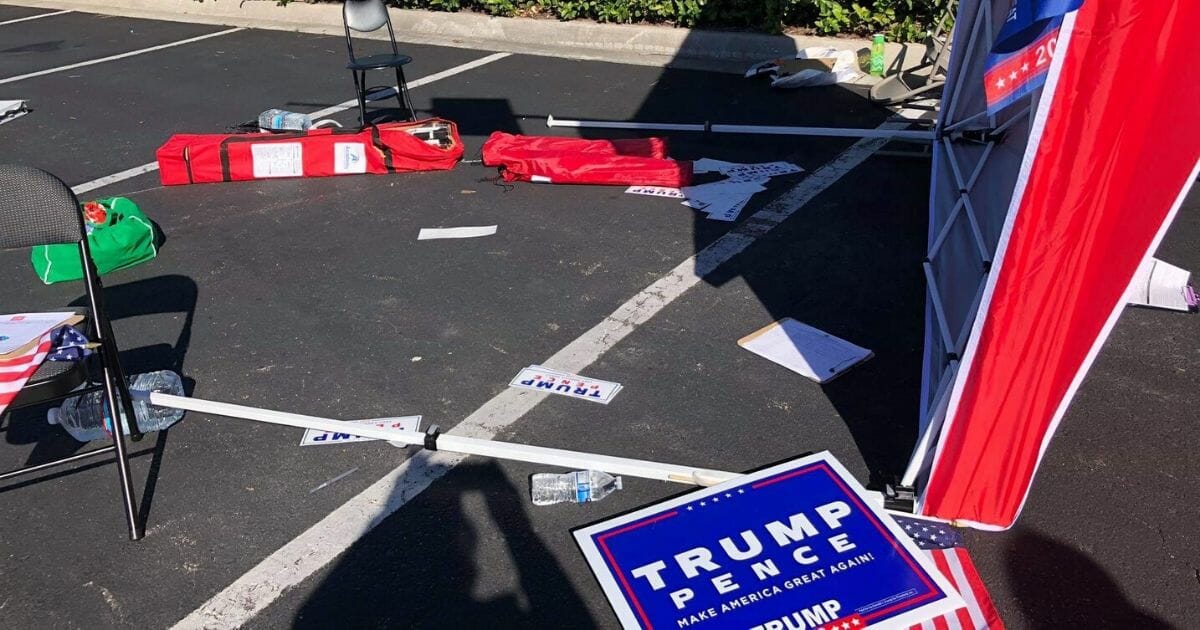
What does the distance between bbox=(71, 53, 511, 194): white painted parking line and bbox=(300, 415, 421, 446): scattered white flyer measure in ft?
14.9

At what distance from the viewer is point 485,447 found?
3.72 meters

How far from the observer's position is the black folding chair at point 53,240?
3.40 m

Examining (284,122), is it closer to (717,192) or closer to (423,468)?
(717,192)

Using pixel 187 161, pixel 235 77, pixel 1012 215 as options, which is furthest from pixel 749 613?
pixel 235 77

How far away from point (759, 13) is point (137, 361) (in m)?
8.43

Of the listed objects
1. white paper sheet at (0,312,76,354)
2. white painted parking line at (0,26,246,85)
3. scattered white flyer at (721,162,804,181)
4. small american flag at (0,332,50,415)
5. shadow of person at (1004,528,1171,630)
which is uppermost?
white painted parking line at (0,26,246,85)

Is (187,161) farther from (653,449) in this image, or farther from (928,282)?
(928,282)

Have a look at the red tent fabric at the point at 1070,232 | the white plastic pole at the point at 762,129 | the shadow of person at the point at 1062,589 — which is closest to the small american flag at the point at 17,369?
the red tent fabric at the point at 1070,232

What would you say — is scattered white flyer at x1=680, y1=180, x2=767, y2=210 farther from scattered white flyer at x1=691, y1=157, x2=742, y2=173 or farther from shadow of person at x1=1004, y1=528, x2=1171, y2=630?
shadow of person at x1=1004, y1=528, x2=1171, y2=630

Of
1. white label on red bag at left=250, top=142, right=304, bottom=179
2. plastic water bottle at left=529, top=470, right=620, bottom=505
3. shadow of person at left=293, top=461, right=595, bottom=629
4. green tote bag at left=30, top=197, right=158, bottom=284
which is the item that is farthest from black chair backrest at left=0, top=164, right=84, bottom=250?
white label on red bag at left=250, top=142, right=304, bottom=179

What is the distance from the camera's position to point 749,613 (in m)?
2.90

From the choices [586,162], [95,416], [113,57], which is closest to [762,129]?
[586,162]

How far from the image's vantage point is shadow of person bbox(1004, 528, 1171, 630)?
9.52 feet

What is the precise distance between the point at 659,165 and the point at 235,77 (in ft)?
22.1
